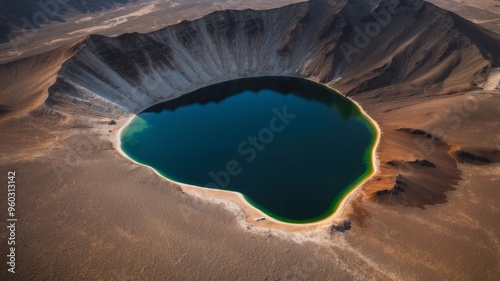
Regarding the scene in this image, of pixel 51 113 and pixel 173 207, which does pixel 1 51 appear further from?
pixel 173 207

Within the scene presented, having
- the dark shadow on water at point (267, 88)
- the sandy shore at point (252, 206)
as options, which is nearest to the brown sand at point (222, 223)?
the sandy shore at point (252, 206)

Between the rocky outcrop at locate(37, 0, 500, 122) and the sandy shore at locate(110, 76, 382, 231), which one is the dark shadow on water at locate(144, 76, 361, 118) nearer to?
the rocky outcrop at locate(37, 0, 500, 122)

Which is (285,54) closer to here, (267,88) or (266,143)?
(267,88)

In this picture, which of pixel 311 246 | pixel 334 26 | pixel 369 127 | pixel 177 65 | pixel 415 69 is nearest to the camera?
pixel 311 246

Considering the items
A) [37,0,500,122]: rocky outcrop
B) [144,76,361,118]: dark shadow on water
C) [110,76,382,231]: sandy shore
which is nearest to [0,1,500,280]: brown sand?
[110,76,382,231]: sandy shore

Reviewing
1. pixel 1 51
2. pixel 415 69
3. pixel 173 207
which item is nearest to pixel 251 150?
pixel 173 207

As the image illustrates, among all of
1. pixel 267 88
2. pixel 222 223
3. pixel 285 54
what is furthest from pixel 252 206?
pixel 285 54

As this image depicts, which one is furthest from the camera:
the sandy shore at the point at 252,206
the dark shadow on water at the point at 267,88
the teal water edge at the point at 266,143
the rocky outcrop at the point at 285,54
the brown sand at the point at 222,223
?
the dark shadow on water at the point at 267,88

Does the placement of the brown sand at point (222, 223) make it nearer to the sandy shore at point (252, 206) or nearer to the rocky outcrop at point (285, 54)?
the sandy shore at point (252, 206)
